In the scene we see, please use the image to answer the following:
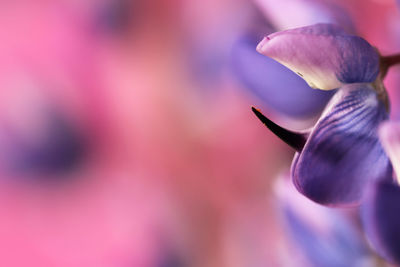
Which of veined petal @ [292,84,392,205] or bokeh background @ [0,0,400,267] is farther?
bokeh background @ [0,0,400,267]

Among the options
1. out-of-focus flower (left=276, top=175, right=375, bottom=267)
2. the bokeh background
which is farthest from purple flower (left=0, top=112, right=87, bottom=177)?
out-of-focus flower (left=276, top=175, right=375, bottom=267)

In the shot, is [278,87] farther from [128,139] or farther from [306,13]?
[128,139]

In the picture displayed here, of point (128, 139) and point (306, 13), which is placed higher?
point (306, 13)

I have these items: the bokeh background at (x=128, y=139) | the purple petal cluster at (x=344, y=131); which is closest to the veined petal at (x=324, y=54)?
the purple petal cluster at (x=344, y=131)

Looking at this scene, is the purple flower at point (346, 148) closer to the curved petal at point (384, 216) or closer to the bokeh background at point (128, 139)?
the curved petal at point (384, 216)

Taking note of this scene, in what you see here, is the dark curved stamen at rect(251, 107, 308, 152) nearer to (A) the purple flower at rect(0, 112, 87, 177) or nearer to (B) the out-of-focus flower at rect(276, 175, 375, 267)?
(B) the out-of-focus flower at rect(276, 175, 375, 267)

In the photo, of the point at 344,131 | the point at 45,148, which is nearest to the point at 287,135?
the point at 344,131

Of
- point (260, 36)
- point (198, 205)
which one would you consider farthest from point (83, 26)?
point (260, 36)

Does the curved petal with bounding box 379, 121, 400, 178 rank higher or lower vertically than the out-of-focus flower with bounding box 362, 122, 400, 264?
higher
